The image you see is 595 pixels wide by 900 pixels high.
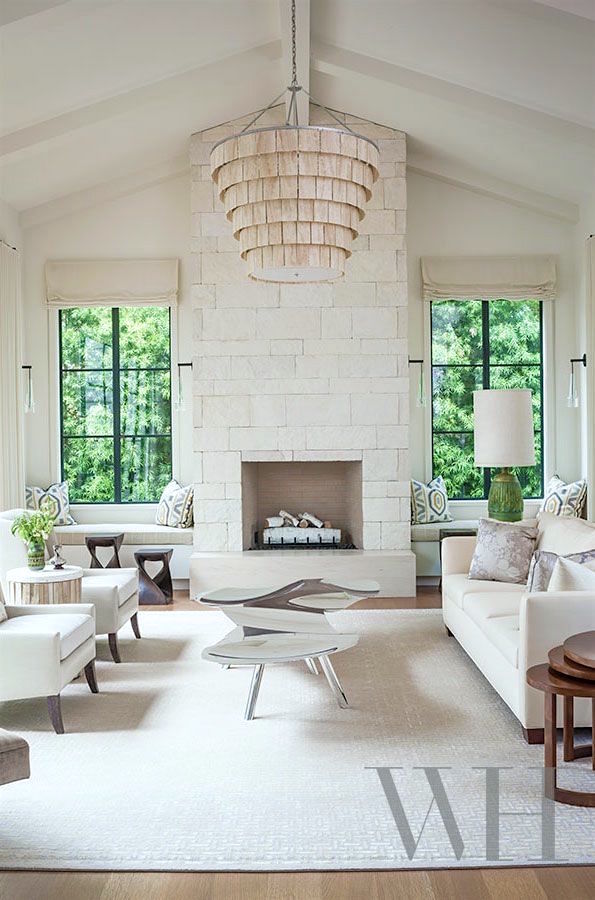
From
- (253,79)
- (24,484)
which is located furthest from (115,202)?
(24,484)

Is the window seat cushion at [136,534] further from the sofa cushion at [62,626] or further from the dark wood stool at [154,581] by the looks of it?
the sofa cushion at [62,626]

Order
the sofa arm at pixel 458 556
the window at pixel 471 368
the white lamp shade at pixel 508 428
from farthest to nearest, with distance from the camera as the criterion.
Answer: the window at pixel 471 368 → the white lamp shade at pixel 508 428 → the sofa arm at pixel 458 556

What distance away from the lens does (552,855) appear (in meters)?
3.23

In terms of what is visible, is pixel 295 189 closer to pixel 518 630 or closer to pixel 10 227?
pixel 518 630

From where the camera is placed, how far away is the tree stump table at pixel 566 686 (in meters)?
3.65

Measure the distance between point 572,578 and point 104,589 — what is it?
281 cm

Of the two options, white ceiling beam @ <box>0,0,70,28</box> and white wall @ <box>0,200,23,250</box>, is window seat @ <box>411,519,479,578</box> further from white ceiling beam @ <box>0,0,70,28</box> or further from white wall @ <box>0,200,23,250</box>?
white ceiling beam @ <box>0,0,70,28</box>

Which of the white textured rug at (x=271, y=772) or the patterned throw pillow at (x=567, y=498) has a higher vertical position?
the patterned throw pillow at (x=567, y=498)

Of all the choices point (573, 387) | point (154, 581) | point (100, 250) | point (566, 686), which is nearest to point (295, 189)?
point (566, 686)

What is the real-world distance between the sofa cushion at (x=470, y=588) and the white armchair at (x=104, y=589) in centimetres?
206

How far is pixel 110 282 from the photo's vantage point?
9.09m

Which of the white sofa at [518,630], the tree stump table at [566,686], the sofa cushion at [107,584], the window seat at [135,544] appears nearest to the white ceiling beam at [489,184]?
the window seat at [135,544]

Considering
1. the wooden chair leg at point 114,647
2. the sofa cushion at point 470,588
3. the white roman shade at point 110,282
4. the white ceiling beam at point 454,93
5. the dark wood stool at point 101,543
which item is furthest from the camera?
the white roman shade at point 110,282

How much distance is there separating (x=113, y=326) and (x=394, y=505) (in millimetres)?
3155
